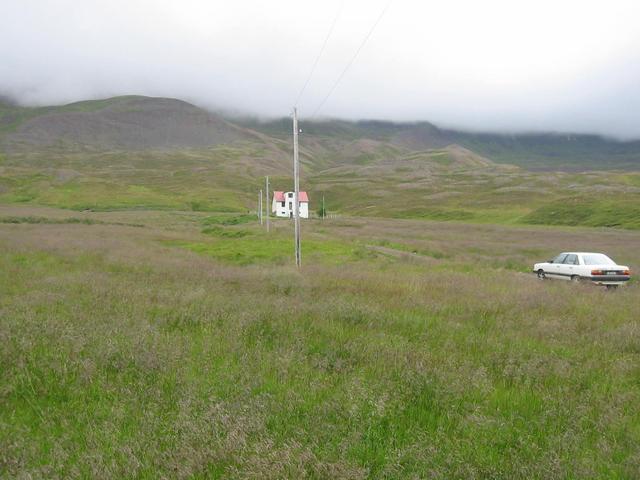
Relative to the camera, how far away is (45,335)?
7.54 m

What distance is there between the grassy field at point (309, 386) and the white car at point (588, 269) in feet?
32.5

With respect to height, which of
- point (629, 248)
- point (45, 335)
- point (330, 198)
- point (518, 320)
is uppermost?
point (45, 335)

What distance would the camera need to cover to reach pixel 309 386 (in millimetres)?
5996

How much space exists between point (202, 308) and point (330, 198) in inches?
6170

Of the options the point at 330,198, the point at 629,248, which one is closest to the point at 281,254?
the point at 629,248

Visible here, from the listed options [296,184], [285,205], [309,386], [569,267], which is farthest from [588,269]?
[285,205]

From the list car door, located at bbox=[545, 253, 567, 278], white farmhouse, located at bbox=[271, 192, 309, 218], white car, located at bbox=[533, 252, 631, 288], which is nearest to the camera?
white car, located at bbox=[533, 252, 631, 288]

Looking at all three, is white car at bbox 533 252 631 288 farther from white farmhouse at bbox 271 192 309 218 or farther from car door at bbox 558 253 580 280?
white farmhouse at bbox 271 192 309 218

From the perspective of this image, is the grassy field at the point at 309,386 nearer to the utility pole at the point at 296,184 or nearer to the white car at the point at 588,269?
the white car at the point at 588,269

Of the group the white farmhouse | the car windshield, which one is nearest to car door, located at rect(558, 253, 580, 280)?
the car windshield

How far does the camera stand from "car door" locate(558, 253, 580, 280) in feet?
71.7

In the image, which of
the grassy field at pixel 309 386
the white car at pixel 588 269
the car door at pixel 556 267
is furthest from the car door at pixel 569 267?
the grassy field at pixel 309 386

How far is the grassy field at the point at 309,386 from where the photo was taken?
4285 millimetres

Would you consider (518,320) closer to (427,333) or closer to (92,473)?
(427,333)
